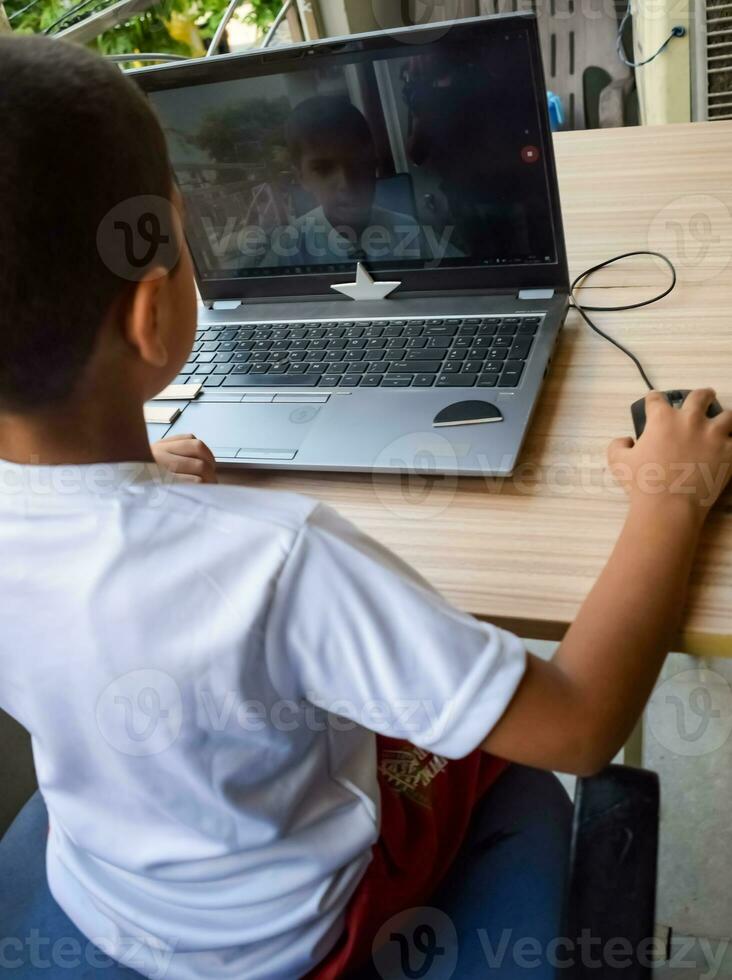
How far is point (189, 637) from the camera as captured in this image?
1.68ft

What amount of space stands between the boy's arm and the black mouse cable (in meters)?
0.17

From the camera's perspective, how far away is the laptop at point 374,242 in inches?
32.5

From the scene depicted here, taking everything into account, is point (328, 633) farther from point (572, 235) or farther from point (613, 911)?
point (572, 235)

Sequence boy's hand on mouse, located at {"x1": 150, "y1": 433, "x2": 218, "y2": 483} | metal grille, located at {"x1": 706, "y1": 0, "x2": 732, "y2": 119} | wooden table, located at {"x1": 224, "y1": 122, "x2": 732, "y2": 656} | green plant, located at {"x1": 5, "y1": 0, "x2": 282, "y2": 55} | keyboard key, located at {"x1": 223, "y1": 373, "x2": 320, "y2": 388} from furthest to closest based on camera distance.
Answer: green plant, located at {"x1": 5, "y1": 0, "x2": 282, "y2": 55} → metal grille, located at {"x1": 706, "y1": 0, "x2": 732, "y2": 119} → keyboard key, located at {"x1": 223, "y1": 373, "x2": 320, "y2": 388} → boy's hand on mouse, located at {"x1": 150, "y1": 433, "x2": 218, "y2": 483} → wooden table, located at {"x1": 224, "y1": 122, "x2": 732, "y2": 656}

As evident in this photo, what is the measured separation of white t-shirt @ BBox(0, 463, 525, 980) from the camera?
1.66 ft

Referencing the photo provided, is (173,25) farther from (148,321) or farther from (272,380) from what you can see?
(148,321)

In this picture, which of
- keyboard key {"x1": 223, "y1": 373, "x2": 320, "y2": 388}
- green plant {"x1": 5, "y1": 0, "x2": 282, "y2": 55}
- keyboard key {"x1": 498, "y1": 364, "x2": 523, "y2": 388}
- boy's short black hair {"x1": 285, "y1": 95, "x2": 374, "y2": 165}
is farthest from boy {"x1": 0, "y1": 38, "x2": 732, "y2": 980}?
green plant {"x1": 5, "y1": 0, "x2": 282, "y2": 55}

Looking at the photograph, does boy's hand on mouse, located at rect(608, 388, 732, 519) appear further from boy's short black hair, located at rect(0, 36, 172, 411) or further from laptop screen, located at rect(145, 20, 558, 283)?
boy's short black hair, located at rect(0, 36, 172, 411)

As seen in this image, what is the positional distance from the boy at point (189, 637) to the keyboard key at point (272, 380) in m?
0.31

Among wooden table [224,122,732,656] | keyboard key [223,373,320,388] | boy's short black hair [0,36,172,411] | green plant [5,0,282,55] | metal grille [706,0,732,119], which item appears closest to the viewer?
boy's short black hair [0,36,172,411]

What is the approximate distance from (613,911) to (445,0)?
8.90ft

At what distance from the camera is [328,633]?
1.68 ft

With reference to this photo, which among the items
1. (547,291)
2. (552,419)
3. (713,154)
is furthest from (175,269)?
(713,154)

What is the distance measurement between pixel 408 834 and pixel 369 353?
47 centimetres
